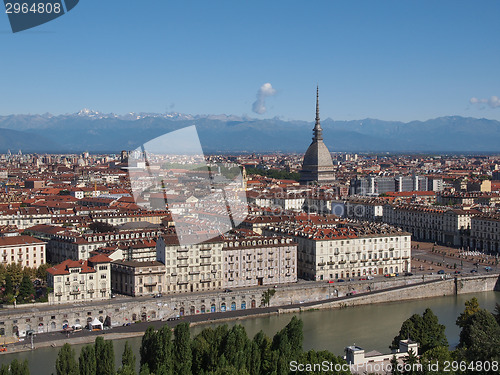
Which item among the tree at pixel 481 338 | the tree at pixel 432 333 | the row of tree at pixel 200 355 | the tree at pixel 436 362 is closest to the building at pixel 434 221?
the tree at pixel 481 338

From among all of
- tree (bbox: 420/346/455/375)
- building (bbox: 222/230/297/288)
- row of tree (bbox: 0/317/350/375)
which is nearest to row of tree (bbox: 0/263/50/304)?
building (bbox: 222/230/297/288)

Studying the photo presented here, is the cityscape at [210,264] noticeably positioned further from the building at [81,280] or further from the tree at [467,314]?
the tree at [467,314]

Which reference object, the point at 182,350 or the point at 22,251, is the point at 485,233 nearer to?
the point at 22,251

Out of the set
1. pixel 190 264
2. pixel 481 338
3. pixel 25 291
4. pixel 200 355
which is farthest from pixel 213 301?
pixel 481 338

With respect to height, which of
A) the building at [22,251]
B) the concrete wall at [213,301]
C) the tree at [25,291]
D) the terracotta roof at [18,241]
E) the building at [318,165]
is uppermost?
the building at [318,165]

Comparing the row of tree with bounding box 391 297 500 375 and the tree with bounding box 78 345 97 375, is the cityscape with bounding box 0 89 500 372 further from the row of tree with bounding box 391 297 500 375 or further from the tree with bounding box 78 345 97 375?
the tree with bounding box 78 345 97 375

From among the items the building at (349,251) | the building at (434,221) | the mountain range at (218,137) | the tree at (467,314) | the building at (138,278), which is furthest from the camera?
the mountain range at (218,137)
